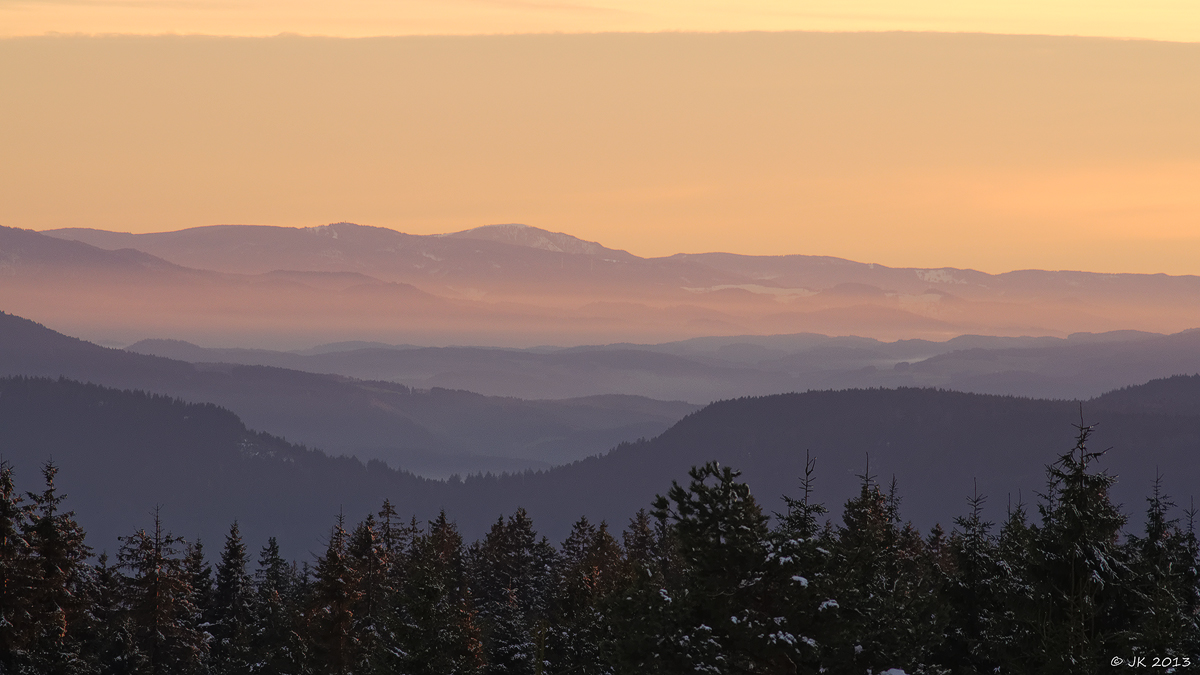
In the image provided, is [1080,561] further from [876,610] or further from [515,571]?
[515,571]

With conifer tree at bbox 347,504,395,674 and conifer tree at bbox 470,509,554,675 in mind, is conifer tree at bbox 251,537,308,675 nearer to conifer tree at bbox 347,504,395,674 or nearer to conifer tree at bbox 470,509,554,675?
conifer tree at bbox 347,504,395,674

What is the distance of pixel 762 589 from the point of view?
33.8 meters

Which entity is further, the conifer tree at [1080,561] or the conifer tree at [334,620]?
the conifer tree at [334,620]

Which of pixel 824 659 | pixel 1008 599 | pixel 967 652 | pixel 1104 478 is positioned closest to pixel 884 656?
pixel 824 659

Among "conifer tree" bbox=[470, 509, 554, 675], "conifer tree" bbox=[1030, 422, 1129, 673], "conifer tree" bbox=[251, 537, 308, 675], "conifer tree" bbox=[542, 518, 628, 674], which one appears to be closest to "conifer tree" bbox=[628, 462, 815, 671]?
"conifer tree" bbox=[1030, 422, 1129, 673]

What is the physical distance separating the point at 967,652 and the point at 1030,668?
1092cm

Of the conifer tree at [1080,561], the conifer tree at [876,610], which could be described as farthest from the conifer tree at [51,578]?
the conifer tree at [1080,561]

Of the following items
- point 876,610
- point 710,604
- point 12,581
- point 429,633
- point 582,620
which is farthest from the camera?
point 582,620

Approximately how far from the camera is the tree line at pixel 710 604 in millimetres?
33094

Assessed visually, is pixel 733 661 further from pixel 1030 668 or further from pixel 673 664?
pixel 1030 668

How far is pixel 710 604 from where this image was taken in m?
34.3

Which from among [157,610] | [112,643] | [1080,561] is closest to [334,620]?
[157,610]

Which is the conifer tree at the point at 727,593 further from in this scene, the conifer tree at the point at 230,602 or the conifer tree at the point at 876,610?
the conifer tree at the point at 230,602

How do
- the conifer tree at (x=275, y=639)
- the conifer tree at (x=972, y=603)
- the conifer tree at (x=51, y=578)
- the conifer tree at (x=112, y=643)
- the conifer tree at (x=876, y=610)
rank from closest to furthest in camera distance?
1. the conifer tree at (x=876, y=610)
2. the conifer tree at (x=972, y=603)
3. the conifer tree at (x=51, y=578)
4. the conifer tree at (x=275, y=639)
5. the conifer tree at (x=112, y=643)
